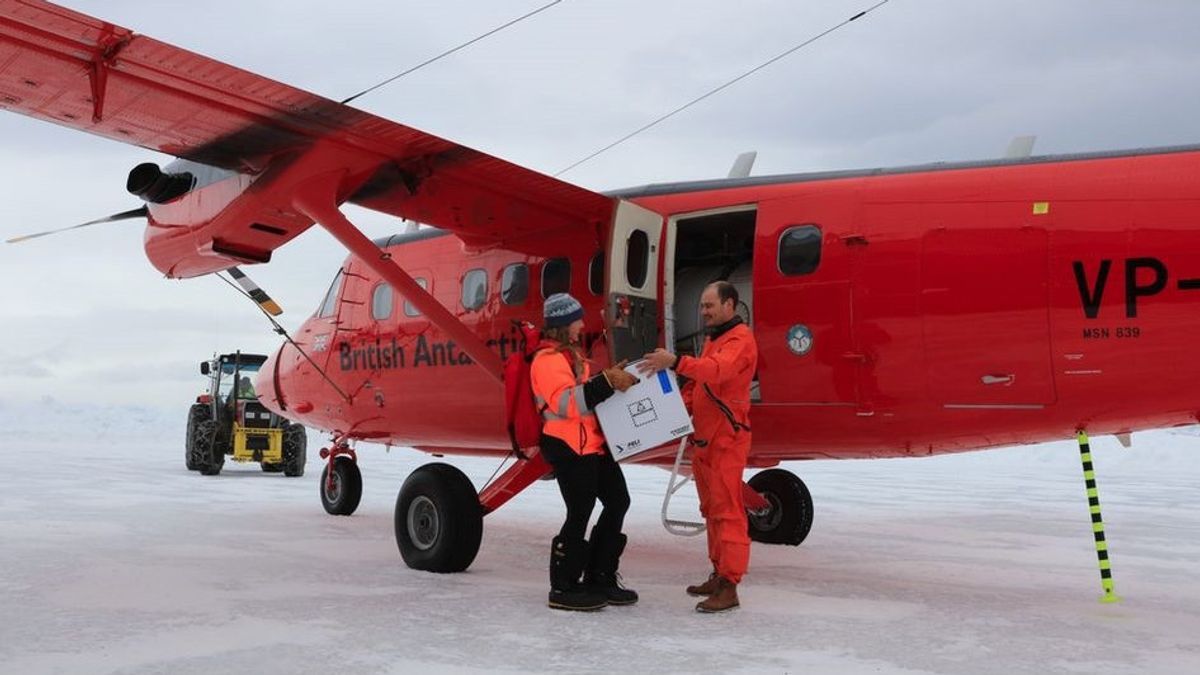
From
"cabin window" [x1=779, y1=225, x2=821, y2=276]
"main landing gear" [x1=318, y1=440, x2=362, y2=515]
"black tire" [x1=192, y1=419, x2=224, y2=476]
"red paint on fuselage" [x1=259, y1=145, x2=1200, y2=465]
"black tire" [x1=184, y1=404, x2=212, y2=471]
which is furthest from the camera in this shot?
"black tire" [x1=184, y1=404, x2=212, y2=471]

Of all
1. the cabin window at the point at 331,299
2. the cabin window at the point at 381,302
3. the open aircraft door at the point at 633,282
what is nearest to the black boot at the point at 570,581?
the open aircraft door at the point at 633,282

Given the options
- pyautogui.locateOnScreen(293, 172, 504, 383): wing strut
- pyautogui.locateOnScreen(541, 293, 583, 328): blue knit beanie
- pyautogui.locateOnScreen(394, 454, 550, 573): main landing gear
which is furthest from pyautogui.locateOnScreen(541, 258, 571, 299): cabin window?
pyautogui.locateOnScreen(541, 293, 583, 328): blue knit beanie

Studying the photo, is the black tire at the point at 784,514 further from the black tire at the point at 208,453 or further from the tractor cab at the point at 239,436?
the black tire at the point at 208,453

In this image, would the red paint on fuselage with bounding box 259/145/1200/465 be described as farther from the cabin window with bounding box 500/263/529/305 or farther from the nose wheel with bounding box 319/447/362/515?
the nose wheel with bounding box 319/447/362/515

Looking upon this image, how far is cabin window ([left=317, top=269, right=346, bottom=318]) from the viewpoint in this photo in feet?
37.1

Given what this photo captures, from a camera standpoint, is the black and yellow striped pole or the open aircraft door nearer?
the black and yellow striped pole

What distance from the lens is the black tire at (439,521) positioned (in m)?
7.46

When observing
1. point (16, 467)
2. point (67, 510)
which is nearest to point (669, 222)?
point (67, 510)

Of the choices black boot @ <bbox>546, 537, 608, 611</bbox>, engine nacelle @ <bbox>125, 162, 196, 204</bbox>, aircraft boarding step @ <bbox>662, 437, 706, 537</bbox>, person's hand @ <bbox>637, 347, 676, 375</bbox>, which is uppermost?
engine nacelle @ <bbox>125, 162, 196, 204</bbox>

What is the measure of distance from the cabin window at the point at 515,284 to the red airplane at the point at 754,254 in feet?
0.08

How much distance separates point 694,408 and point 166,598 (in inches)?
144

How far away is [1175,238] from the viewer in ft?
19.5

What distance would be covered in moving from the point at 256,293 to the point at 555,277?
10.0 ft

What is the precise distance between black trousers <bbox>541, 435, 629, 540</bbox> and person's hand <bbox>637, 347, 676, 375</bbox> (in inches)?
24.5
